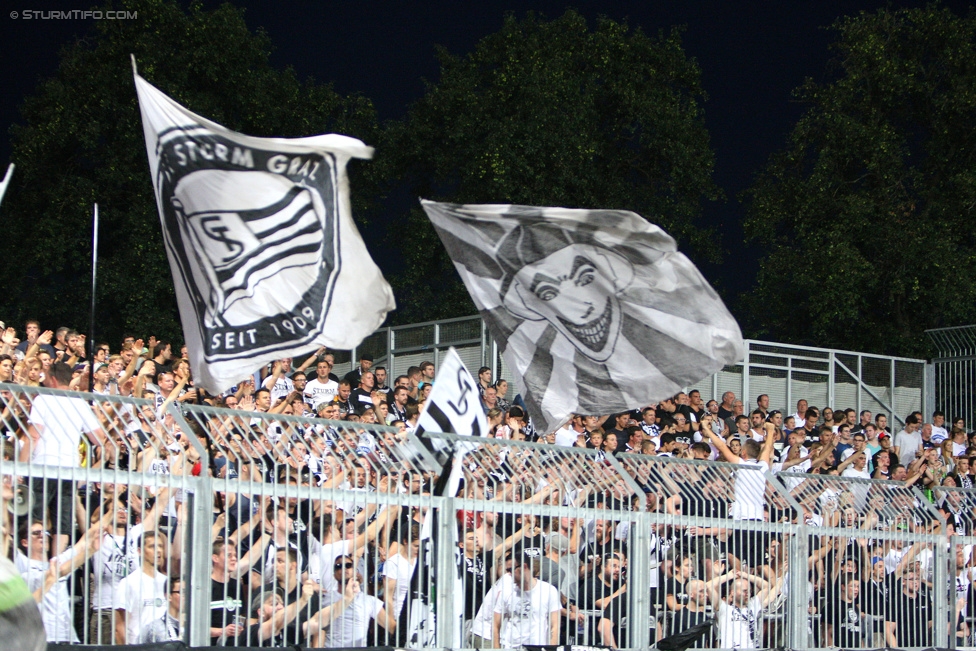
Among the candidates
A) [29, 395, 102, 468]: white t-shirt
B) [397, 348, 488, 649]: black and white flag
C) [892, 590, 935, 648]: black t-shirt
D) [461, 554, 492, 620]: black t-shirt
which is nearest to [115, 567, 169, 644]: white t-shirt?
[29, 395, 102, 468]: white t-shirt

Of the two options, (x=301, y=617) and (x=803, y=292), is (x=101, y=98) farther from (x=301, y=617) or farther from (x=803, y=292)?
(x=301, y=617)

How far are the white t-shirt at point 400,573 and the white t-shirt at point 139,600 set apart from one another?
1.52 meters

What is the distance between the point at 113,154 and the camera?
91.0 ft

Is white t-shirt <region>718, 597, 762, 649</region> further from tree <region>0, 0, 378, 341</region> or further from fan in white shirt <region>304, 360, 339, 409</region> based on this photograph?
tree <region>0, 0, 378, 341</region>

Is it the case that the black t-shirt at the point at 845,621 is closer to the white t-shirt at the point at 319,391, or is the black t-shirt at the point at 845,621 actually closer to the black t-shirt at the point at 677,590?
the black t-shirt at the point at 677,590

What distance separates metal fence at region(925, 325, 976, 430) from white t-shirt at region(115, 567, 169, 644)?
1969 centimetres

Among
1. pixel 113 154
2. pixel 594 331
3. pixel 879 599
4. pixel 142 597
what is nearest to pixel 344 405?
pixel 594 331

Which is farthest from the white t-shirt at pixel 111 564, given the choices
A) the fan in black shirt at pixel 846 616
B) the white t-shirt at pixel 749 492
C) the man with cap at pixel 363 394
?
the man with cap at pixel 363 394

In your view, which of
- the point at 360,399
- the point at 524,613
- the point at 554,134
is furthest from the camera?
the point at 554,134

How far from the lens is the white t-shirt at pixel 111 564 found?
7.62 m

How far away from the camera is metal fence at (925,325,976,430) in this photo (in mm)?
24984

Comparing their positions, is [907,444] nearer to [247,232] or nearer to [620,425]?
[620,425]

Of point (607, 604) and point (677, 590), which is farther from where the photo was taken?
point (677, 590)

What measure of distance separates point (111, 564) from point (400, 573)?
2012 mm
